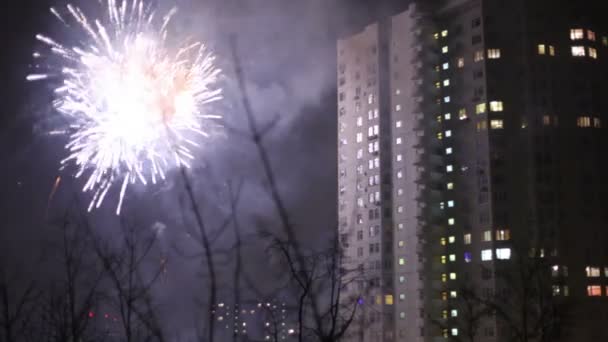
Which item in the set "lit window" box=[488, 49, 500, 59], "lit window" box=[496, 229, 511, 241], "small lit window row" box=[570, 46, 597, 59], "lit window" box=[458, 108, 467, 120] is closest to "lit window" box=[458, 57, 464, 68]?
"lit window" box=[488, 49, 500, 59]

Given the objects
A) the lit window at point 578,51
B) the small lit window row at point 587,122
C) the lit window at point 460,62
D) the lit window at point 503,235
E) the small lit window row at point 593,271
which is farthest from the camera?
the lit window at point 460,62

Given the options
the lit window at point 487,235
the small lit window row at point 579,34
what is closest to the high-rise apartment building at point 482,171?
the lit window at point 487,235

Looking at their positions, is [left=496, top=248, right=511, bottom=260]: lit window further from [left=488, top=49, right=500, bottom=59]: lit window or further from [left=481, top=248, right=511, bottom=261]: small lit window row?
[left=488, top=49, right=500, bottom=59]: lit window

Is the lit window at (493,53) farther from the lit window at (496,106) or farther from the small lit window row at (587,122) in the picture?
the small lit window row at (587,122)

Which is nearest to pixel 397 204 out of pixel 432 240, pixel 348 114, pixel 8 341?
pixel 432 240

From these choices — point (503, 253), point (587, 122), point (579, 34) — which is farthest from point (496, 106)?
point (503, 253)

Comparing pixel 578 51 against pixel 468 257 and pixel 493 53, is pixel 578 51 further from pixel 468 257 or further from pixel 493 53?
pixel 468 257
